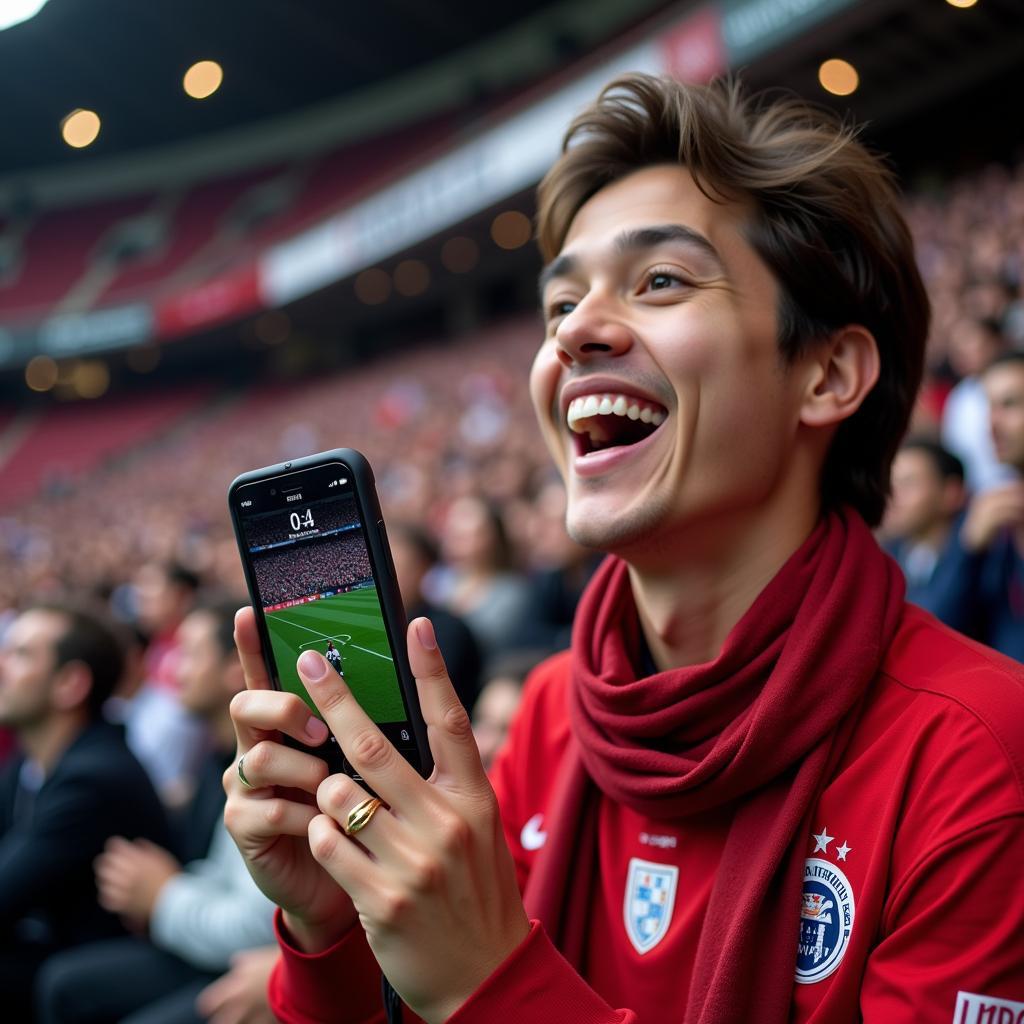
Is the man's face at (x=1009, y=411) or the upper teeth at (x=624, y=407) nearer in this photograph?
the upper teeth at (x=624, y=407)

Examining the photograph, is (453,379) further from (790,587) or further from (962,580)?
(790,587)

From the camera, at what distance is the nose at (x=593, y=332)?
50.0 inches

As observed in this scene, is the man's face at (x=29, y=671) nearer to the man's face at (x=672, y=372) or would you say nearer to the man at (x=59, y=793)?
the man at (x=59, y=793)

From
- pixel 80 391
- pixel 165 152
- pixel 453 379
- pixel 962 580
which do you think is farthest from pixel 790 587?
pixel 80 391

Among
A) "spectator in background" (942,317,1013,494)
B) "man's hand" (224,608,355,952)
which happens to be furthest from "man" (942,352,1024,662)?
"man's hand" (224,608,355,952)

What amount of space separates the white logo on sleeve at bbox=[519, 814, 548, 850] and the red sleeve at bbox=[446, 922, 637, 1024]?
43cm

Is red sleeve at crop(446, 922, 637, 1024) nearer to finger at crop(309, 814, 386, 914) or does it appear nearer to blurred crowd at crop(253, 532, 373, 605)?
finger at crop(309, 814, 386, 914)

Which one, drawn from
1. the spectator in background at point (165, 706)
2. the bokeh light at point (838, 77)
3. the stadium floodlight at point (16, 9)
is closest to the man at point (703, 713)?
the spectator in background at point (165, 706)

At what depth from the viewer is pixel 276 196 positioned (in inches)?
875

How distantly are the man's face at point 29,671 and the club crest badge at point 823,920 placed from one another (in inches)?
108

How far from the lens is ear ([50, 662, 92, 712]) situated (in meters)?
3.15

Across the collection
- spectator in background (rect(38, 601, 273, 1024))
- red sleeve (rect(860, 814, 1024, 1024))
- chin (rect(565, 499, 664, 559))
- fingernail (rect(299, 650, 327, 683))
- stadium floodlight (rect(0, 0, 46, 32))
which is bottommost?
spectator in background (rect(38, 601, 273, 1024))

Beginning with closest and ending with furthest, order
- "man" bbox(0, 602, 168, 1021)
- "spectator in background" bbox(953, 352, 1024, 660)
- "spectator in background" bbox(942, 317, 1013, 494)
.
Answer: "spectator in background" bbox(953, 352, 1024, 660) → "man" bbox(0, 602, 168, 1021) → "spectator in background" bbox(942, 317, 1013, 494)

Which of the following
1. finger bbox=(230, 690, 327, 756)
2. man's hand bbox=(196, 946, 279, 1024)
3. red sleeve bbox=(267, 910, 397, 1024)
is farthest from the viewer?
man's hand bbox=(196, 946, 279, 1024)
